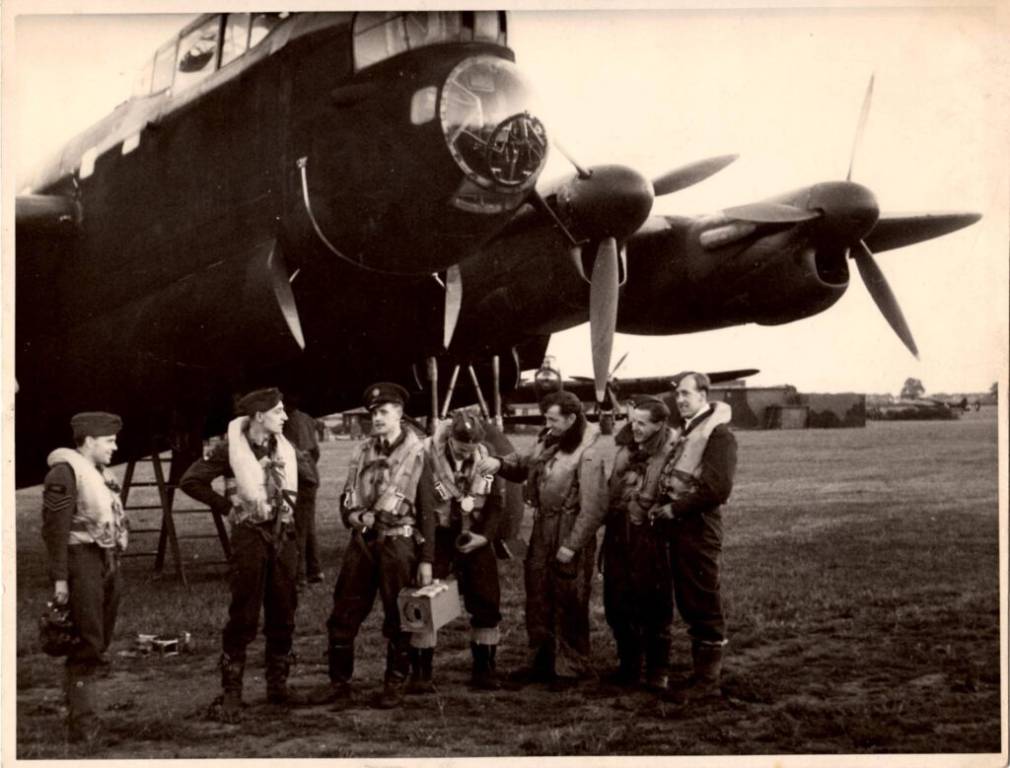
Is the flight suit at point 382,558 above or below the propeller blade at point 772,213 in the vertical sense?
below

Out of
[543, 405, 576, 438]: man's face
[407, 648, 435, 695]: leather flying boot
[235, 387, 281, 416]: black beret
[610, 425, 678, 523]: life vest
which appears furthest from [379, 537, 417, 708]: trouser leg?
[610, 425, 678, 523]: life vest

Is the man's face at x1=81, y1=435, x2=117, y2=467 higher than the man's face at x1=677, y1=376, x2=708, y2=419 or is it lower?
lower

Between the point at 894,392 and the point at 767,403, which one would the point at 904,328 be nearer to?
the point at 894,392

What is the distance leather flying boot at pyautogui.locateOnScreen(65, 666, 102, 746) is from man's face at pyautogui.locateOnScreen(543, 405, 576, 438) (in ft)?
11.1

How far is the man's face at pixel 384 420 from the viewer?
21.2 ft

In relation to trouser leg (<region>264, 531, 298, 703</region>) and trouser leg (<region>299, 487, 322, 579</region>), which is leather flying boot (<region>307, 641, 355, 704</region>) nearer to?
trouser leg (<region>264, 531, 298, 703</region>)

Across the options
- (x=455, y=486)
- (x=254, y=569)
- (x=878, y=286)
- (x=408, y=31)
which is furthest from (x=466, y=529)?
(x=878, y=286)

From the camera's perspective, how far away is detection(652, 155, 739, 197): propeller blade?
8711 millimetres

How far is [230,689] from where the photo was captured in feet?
20.0

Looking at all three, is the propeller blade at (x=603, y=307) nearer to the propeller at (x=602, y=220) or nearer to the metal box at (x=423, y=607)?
the propeller at (x=602, y=220)

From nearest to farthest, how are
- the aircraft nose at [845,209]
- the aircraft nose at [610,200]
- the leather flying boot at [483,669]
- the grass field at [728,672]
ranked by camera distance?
the grass field at [728,672] → the leather flying boot at [483,669] → the aircraft nose at [610,200] → the aircraft nose at [845,209]

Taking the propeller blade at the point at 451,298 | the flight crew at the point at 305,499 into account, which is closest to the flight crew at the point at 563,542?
the propeller blade at the point at 451,298

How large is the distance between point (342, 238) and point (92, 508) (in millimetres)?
2547

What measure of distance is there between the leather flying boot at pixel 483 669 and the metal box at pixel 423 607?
0.55 m
